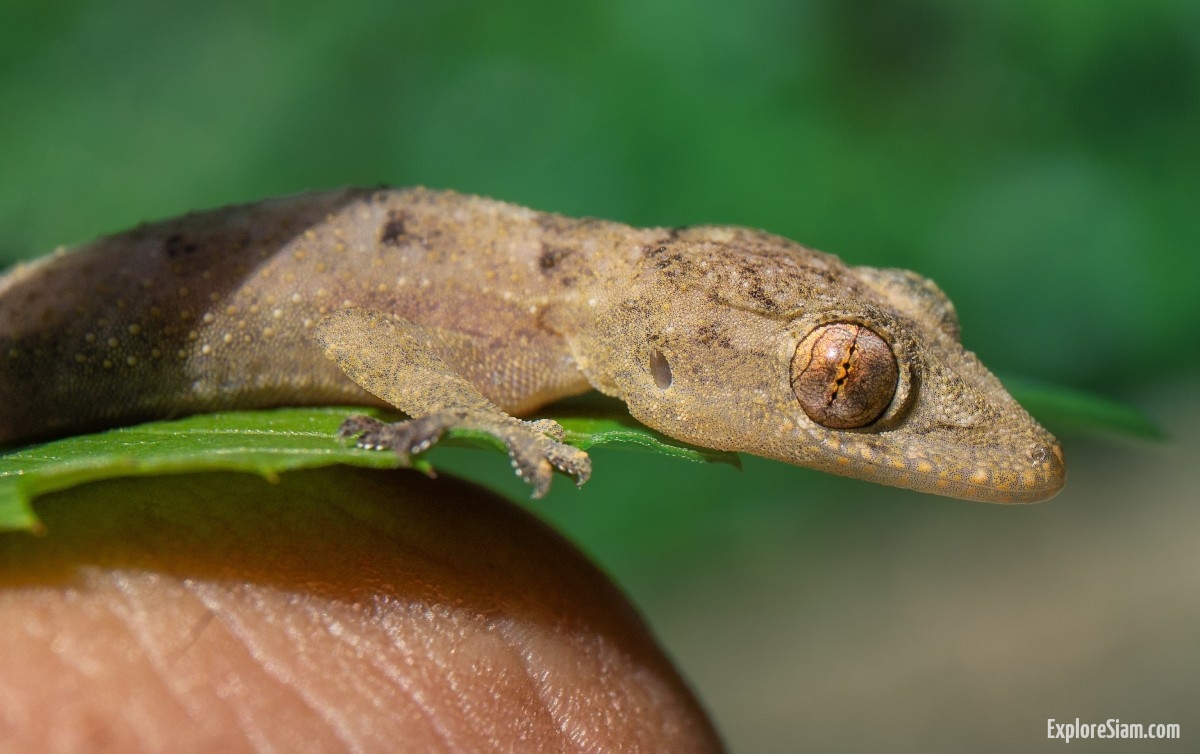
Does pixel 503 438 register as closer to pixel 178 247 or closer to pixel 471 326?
pixel 471 326

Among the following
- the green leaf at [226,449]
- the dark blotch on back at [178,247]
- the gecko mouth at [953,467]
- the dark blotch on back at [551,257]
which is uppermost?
the dark blotch on back at [178,247]

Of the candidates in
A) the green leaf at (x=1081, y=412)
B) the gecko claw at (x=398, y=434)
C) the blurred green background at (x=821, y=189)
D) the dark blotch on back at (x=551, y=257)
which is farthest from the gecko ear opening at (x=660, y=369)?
the blurred green background at (x=821, y=189)

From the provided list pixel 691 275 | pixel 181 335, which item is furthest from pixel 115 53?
pixel 691 275

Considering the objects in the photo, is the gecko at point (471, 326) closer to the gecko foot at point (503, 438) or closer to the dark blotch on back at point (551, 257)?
the dark blotch on back at point (551, 257)

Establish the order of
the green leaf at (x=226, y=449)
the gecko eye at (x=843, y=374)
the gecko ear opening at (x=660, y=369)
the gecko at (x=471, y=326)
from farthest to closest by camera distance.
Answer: the gecko ear opening at (x=660, y=369) → the gecko at (x=471, y=326) → the gecko eye at (x=843, y=374) → the green leaf at (x=226, y=449)

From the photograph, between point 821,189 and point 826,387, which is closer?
point 826,387

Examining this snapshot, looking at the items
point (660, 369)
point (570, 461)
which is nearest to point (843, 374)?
point (660, 369)

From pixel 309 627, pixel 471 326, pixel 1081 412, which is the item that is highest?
pixel 471 326
